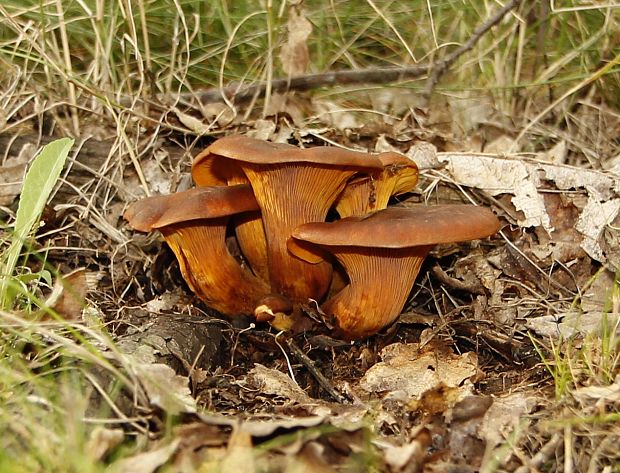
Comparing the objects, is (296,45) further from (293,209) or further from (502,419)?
(502,419)

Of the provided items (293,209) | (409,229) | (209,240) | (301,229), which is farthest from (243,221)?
(409,229)

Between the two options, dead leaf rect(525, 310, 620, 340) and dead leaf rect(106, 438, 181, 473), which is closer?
dead leaf rect(106, 438, 181, 473)

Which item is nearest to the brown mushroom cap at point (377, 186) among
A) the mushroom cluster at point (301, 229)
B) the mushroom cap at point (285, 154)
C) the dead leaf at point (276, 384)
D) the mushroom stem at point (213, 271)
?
the mushroom cluster at point (301, 229)

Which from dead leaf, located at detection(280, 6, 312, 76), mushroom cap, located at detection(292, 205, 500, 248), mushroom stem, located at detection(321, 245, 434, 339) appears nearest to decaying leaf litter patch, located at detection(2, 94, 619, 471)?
mushroom stem, located at detection(321, 245, 434, 339)

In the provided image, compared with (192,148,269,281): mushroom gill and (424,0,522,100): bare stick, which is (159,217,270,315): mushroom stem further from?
(424,0,522,100): bare stick

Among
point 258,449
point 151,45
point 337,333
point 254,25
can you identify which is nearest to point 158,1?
point 151,45

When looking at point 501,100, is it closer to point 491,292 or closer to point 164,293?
point 491,292

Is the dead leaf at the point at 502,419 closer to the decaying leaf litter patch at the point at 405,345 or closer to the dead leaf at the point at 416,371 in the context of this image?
the decaying leaf litter patch at the point at 405,345
